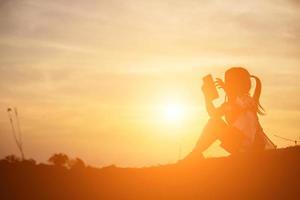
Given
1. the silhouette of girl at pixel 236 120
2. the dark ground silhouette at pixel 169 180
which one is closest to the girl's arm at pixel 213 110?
the silhouette of girl at pixel 236 120

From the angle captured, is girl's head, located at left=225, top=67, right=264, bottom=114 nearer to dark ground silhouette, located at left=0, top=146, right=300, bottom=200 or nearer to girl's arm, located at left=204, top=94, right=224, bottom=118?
girl's arm, located at left=204, top=94, right=224, bottom=118

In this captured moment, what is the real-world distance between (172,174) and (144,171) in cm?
53

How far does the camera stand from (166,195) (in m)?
9.99

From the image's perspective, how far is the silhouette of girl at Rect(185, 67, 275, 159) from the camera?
437 inches

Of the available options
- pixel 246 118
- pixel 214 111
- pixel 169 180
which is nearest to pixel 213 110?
pixel 214 111

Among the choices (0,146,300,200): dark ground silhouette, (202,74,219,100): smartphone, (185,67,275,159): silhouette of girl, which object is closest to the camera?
(0,146,300,200): dark ground silhouette

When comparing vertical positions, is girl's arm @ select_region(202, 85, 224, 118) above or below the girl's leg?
above

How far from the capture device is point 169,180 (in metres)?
10.2

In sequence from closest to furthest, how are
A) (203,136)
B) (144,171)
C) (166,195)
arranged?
(166,195)
(144,171)
(203,136)

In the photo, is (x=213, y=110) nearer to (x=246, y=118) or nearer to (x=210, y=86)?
(x=210, y=86)

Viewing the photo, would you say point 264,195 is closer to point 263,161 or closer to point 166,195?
point 263,161

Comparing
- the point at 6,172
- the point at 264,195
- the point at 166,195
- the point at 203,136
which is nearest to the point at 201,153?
the point at 203,136

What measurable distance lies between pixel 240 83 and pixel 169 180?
214cm

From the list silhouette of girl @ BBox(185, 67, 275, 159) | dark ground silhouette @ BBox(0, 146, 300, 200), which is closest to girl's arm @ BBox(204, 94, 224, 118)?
silhouette of girl @ BBox(185, 67, 275, 159)
